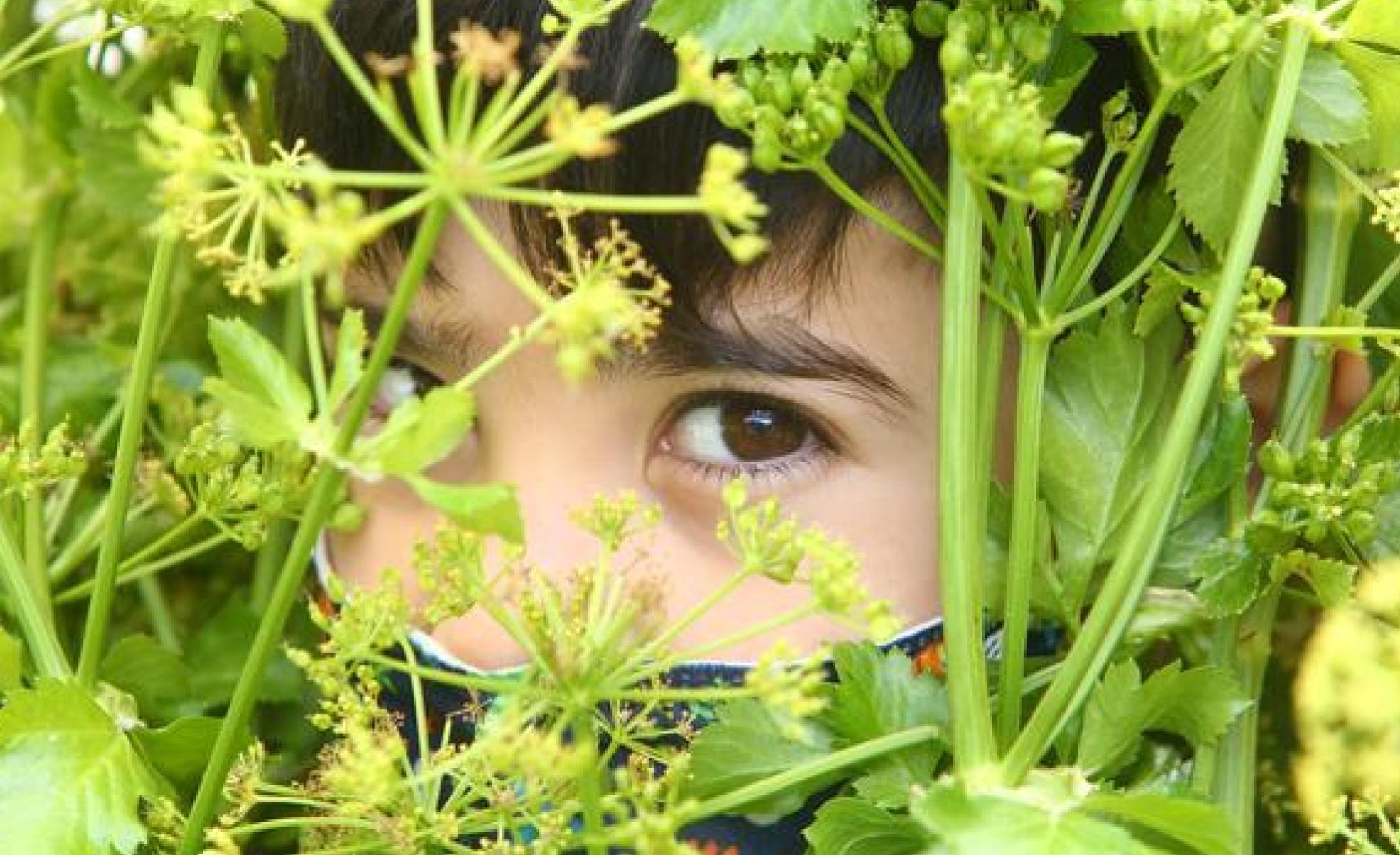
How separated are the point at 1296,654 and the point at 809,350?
461 mm

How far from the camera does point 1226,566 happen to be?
3.03 feet

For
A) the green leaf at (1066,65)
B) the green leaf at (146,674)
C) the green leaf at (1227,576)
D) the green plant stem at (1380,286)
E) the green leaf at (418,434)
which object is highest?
the green leaf at (1066,65)

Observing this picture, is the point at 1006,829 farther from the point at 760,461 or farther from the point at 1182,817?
the point at 760,461

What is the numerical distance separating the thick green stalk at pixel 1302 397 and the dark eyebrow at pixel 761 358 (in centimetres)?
18

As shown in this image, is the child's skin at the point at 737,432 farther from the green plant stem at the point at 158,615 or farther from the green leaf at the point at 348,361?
the green plant stem at the point at 158,615

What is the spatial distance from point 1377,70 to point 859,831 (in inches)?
15.2

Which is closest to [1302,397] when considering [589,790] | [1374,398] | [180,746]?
[1374,398]

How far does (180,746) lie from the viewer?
96cm

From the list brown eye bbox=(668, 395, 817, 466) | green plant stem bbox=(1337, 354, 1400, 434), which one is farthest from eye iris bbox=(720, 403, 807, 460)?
green plant stem bbox=(1337, 354, 1400, 434)

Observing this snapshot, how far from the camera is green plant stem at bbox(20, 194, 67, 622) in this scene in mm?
1011

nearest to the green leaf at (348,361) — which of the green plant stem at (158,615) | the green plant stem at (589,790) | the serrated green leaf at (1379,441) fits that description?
the green plant stem at (589,790)

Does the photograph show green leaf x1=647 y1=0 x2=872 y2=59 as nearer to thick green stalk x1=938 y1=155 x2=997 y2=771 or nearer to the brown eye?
thick green stalk x1=938 y1=155 x2=997 y2=771

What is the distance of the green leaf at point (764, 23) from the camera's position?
815 mm

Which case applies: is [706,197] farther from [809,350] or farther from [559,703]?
[809,350]
